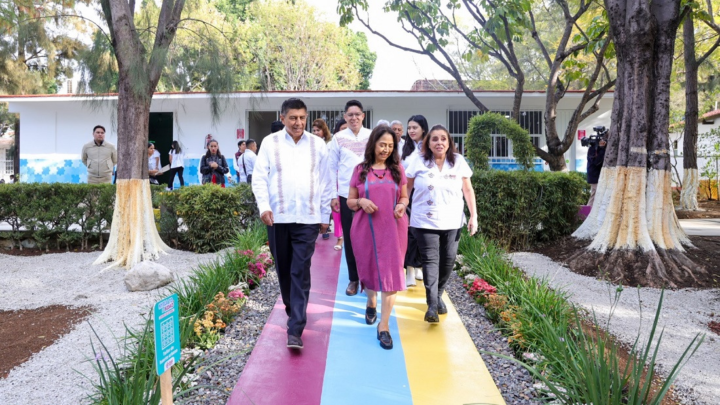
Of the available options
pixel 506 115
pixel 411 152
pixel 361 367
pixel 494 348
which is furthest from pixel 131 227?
pixel 506 115

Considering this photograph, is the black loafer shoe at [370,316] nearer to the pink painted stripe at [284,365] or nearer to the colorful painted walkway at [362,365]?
the colorful painted walkway at [362,365]

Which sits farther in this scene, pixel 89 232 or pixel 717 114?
pixel 717 114

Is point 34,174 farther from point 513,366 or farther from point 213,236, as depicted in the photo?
point 513,366

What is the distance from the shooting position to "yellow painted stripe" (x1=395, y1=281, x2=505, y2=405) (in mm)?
3334

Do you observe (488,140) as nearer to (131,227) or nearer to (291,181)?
(291,181)

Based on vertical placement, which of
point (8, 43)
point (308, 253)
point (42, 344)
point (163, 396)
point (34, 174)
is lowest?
point (42, 344)

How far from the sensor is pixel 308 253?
13.2 feet

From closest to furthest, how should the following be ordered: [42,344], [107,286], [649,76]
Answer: [42,344] < [107,286] < [649,76]

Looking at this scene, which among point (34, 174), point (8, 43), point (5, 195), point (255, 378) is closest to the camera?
point (255, 378)

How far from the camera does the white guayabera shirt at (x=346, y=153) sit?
5.47 meters

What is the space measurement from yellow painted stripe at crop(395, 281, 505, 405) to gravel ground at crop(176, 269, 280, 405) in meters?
1.20

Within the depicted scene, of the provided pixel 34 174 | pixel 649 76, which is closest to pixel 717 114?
pixel 649 76

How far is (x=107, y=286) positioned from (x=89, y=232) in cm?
276

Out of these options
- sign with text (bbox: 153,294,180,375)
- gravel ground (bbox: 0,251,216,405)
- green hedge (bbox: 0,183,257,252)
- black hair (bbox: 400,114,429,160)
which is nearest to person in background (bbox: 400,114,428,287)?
black hair (bbox: 400,114,429,160)
